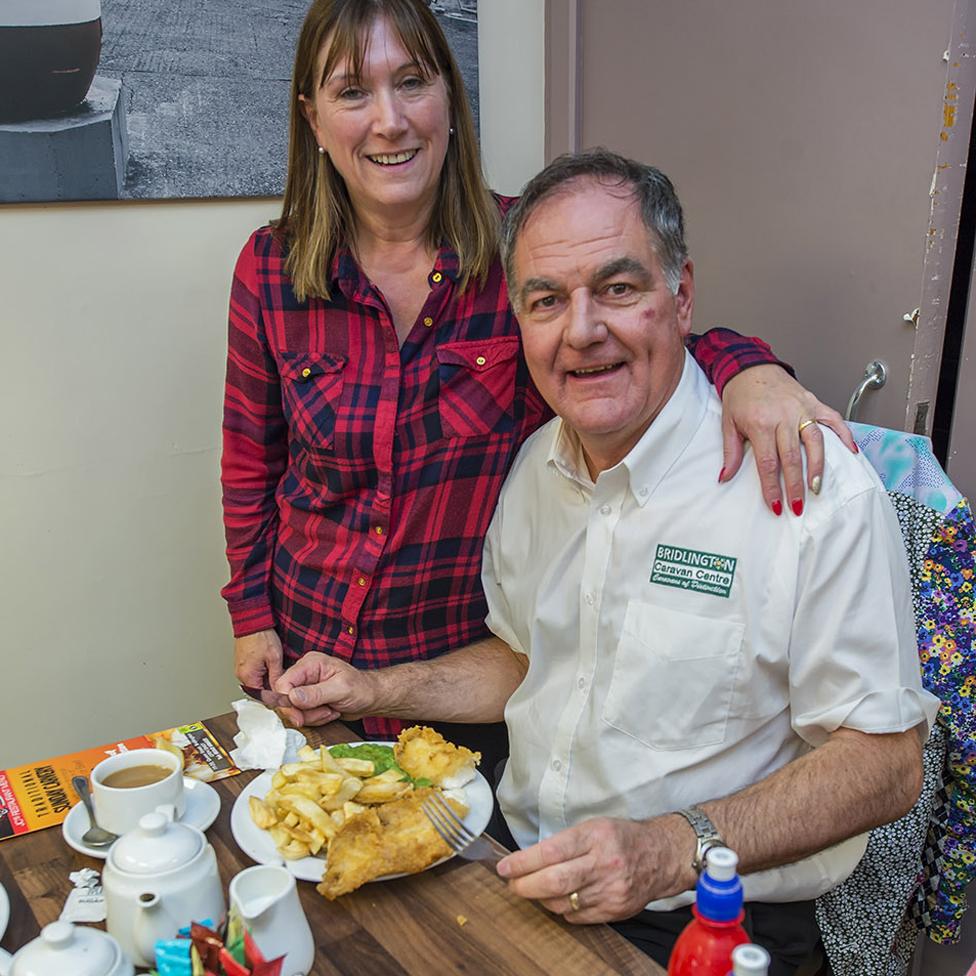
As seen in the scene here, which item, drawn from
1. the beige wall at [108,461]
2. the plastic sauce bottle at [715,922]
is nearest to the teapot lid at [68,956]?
the plastic sauce bottle at [715,922]

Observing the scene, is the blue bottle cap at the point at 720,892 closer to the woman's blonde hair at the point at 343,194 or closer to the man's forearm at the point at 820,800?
the man's forearm at the point at 820,800

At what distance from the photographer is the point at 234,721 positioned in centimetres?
153

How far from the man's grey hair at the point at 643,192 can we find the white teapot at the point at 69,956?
1.05 metres

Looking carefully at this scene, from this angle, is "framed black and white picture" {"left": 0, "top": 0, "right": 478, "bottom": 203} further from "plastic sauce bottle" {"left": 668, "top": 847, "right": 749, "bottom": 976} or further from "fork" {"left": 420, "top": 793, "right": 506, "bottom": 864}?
"plastic sauce bottle" {"left": 668, "top": 847, "right": 749, "bottom": 976}

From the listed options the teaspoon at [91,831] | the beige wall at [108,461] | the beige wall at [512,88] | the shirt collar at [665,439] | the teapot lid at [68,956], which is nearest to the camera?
the teapot lid at [68,956]

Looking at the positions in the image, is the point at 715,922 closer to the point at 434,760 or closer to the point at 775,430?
the point at 434,760

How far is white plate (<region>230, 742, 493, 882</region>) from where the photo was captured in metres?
1.15

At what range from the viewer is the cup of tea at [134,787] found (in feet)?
3.79

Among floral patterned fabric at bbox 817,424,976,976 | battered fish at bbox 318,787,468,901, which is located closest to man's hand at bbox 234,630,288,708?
battered fish at bbox 318,787,468,901

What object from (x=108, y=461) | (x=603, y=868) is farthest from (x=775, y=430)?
(x=108, y=461)

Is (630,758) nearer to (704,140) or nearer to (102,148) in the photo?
(704,140)

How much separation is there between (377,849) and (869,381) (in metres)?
1.30

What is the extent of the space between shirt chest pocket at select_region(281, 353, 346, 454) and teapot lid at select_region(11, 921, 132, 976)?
0.97 metres

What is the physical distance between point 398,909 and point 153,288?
1.65m
